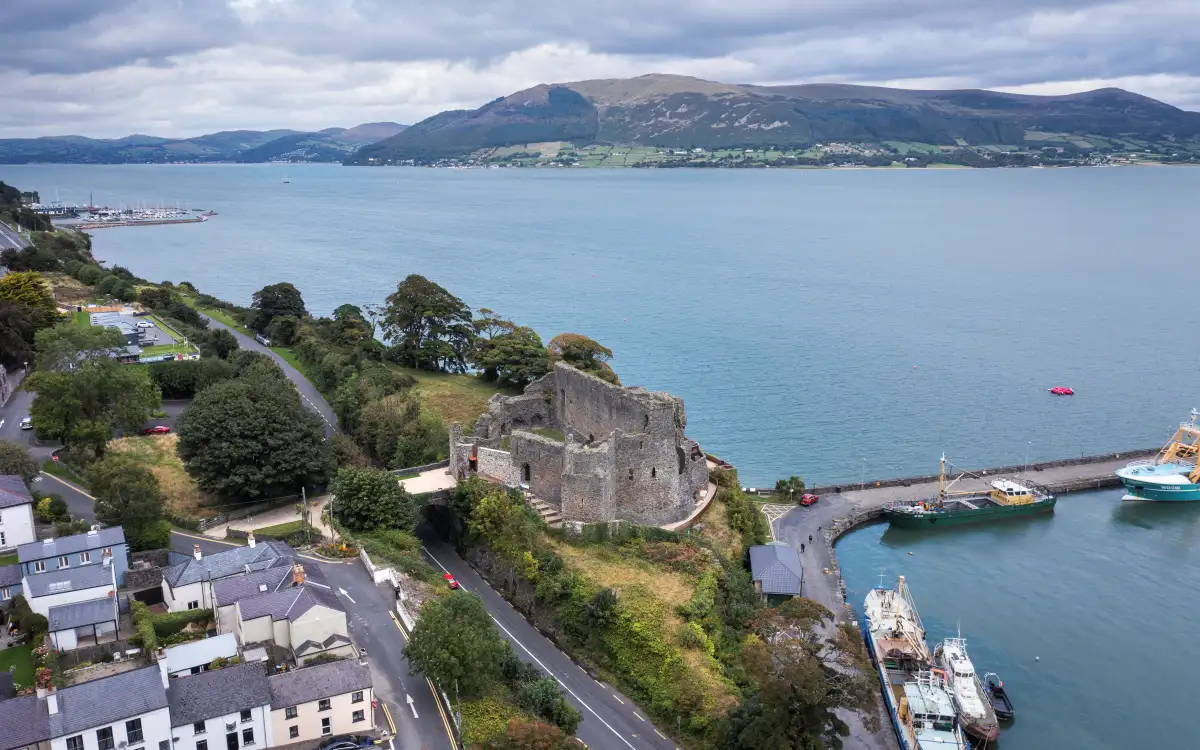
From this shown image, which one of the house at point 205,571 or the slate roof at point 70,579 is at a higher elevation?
the slate roof at point 70,579

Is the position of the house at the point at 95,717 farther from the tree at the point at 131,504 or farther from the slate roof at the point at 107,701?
the tree at the point at 131,504

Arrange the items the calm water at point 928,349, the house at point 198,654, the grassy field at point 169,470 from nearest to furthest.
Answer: the house at point 198,654 → the calm water at point 928,349 → the grassy field at point 169,470

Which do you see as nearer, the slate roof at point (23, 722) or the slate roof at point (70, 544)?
the slate roof at point (23, 722)

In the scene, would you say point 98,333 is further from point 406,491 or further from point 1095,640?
point 1095,640

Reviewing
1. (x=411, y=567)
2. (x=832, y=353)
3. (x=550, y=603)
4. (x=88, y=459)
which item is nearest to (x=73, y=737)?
(x=411, y=567)

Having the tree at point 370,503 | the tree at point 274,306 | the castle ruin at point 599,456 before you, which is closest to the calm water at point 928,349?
the castle ruin at point 599,456

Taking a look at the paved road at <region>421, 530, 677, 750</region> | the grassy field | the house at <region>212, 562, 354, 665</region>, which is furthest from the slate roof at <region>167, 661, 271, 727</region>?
the grassy field
